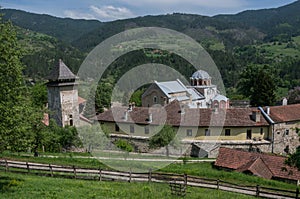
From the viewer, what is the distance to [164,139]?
3994cm

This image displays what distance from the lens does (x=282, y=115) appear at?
46.7 m

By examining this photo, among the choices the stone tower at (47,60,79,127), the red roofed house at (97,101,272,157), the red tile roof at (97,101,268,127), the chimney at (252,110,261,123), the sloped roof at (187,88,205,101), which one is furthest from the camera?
the sloped roof at (187,88,205,101)

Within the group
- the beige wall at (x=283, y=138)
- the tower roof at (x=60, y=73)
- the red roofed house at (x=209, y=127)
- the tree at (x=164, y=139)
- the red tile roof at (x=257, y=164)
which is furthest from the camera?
the beige wall at (x=283, y=138)

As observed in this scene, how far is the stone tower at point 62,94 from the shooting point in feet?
147

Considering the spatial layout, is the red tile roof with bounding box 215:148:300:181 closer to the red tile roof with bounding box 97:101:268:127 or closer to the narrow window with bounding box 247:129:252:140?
the red tile roof with bounding box 97:101:268:127

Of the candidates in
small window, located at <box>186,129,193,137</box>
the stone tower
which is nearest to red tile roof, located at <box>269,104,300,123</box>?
small window, located at <box>186,129,193,137</box>

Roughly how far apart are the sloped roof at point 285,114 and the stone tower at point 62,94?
86.4 ft

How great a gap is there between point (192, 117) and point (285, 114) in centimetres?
1331

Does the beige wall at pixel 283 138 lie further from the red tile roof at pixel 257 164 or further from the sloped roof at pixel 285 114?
the red tile roof at pixel 257 164

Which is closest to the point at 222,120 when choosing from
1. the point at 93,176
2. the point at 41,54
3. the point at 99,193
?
the point at 93,176

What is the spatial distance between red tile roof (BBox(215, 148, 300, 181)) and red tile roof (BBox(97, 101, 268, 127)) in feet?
23.2

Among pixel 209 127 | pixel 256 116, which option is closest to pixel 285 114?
pixel 256 116

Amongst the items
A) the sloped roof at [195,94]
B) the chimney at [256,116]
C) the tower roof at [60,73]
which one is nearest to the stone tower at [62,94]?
the tower roof at [60,73]

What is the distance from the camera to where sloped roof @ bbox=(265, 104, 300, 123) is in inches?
1793
